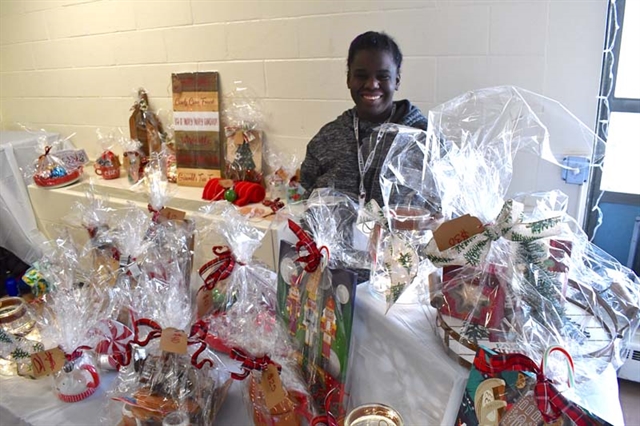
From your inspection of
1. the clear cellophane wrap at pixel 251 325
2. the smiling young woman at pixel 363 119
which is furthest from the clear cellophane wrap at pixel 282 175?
the clear cellophane wrap at pixel 251 325

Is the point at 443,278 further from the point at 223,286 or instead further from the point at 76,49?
the point at 76,49

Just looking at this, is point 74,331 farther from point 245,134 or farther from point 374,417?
point 245,134

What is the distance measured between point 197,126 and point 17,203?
1.33 meters

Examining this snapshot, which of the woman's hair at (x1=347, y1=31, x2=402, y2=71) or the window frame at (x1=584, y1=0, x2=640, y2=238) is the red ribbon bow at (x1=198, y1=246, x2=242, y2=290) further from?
the window frame at (x1=584, y1=0, x2=640, y2=238)

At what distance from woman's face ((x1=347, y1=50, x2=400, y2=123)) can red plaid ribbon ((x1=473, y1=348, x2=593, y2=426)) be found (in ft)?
4.07

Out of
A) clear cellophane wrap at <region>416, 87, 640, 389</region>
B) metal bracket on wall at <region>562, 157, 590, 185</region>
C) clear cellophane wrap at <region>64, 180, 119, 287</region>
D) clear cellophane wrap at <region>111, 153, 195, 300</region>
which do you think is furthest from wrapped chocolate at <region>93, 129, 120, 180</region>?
clear cellophane wrap at <region>416, 87, 640, 389</region>

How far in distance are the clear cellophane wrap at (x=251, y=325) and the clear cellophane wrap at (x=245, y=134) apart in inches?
51.2

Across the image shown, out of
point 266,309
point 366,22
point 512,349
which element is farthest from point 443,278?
point 366,22

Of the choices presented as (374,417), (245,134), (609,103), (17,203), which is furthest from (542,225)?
(17,203)

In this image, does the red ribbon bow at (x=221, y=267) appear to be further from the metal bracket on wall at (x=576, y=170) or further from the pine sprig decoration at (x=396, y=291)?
the metal bracket on wall at (x=576, y=170)

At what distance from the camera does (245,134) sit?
2.51 meters

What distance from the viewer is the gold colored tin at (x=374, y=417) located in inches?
24.6

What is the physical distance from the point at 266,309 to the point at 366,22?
5.15 ft

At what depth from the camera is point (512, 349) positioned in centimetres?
63
